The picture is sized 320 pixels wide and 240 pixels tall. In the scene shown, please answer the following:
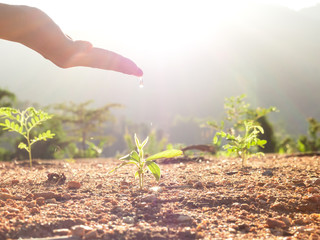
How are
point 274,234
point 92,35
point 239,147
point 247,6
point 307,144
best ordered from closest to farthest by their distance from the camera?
1. point 274,234
2. point 239,147
3. point 307,144
4. point 92,35
5. point 247,6

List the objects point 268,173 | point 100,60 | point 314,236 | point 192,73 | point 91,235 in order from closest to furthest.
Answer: point 91,235 → point 314,236 → point 100,60 → point 268,173 → point 192,73

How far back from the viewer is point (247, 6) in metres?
113

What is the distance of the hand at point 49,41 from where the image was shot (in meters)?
2.23

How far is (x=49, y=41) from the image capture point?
236 centimetres

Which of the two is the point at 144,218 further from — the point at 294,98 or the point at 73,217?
the point at 294,98

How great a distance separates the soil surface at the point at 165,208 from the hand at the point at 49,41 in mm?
1005

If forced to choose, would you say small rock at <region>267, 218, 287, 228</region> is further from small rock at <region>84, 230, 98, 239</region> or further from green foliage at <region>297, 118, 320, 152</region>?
green foliage at <region>297, 118, 320, 152</region>

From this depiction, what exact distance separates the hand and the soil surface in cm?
101

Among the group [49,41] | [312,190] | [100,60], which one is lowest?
[312,190]

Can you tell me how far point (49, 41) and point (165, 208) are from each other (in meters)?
1.47

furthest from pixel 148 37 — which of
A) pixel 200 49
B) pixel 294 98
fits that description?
pixel 294 98

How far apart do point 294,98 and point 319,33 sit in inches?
975

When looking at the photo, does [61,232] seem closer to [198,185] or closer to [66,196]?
[66,196]

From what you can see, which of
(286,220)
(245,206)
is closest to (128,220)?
(245,206)
